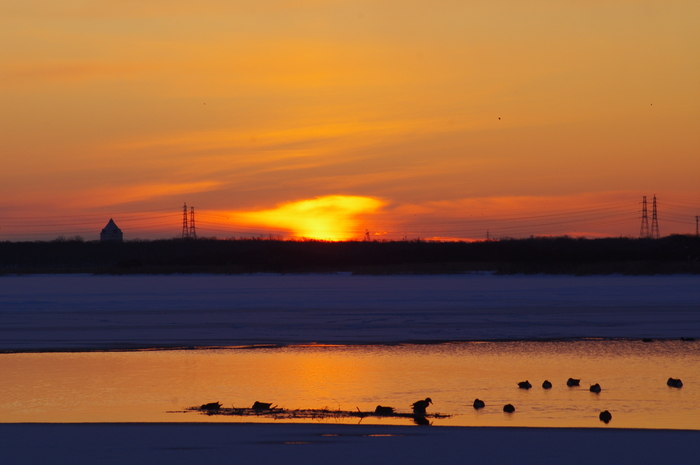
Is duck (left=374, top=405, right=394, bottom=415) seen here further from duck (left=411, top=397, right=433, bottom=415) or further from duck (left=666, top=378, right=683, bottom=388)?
duck (left=666, top=378, right=683, bottom=388)

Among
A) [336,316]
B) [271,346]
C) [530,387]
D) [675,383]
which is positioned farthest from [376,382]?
[336,316]

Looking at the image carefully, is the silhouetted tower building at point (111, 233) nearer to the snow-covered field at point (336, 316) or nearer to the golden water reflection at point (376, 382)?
the snow-covered field at point (336, 316)

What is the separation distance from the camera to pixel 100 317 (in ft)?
76.2

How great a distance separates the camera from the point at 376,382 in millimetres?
12250

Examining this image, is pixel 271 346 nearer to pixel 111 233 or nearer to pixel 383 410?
pixel 383 410

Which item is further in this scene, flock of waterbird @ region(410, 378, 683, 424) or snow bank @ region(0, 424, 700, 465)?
flock of waterbird @ region(410, 378, 683, 424)

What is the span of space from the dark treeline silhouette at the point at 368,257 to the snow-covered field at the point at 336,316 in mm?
23373

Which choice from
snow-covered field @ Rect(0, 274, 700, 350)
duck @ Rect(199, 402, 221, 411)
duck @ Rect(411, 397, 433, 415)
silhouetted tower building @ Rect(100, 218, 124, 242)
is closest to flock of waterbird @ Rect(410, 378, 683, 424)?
duck @ Rect(411, 397, 433, 415)

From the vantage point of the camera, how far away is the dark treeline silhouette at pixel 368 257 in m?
58.6

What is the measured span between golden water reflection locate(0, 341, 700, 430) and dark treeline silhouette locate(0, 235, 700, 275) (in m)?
37.8

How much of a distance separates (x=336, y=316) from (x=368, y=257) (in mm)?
56743

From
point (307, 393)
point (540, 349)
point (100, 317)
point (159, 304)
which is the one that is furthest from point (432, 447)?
point (159, 304)

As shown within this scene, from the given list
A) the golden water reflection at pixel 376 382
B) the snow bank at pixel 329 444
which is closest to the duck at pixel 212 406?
the golden water reflection at pixel 376 382

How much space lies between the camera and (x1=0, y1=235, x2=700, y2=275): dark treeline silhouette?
58.6 meters
